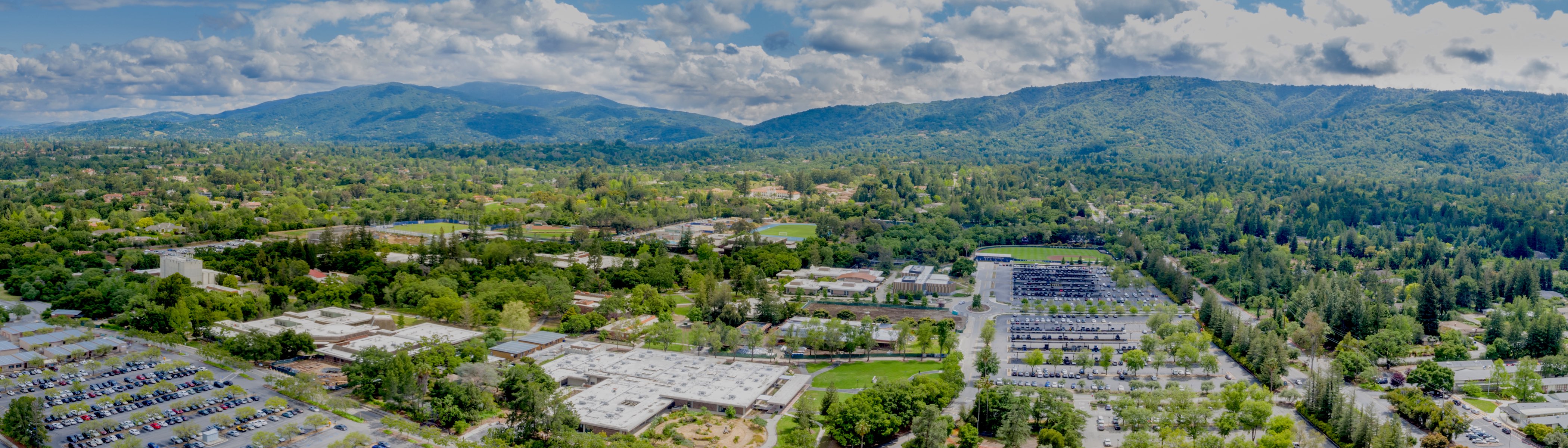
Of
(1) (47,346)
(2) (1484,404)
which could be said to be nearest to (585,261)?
(1) (47,346)

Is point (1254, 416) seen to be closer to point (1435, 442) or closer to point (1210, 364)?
point (1435, 442)

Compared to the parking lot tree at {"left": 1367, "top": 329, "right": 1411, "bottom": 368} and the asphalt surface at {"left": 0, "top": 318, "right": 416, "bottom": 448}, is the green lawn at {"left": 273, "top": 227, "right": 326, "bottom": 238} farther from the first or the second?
the parking lot tree at {"left": 1367, "top": 329, "right": 1411, "bottom": 368}

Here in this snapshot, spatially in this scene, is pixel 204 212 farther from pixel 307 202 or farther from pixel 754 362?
pixel 754 362

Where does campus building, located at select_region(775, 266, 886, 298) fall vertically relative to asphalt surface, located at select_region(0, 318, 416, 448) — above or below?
above

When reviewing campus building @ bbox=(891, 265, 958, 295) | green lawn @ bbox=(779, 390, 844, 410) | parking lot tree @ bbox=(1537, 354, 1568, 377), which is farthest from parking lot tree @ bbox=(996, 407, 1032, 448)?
campus building @ bbox=(891, 265, 958, 295)

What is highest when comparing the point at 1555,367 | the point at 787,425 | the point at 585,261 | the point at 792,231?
the point at 792,231

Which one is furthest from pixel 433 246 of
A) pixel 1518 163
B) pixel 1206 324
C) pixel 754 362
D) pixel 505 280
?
pixel 1518 163
